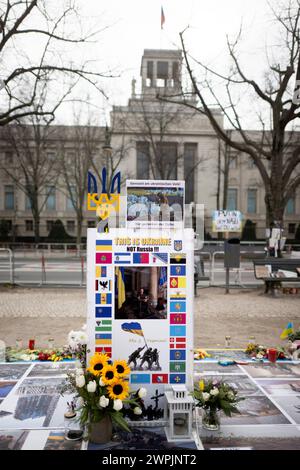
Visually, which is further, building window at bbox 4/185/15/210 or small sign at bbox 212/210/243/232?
building window at bbox 4/185/15/210

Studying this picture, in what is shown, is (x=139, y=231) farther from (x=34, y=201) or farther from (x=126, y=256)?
(x=34, y=201)

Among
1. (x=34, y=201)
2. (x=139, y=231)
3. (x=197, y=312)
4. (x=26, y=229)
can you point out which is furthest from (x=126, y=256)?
(x=26, y=229)

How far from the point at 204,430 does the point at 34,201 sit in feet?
108

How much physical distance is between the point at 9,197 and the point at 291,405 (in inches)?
1962

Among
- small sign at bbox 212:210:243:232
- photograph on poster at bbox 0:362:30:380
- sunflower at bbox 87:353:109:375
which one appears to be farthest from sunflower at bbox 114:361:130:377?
small sign at bbox 212:210:243:232

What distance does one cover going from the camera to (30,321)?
1027 centimetres

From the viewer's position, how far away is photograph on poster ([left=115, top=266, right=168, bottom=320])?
466 centimetres

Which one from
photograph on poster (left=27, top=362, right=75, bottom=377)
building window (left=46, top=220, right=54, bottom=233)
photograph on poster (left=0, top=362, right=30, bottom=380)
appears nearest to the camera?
photograph on poster (left=0, top=362, right=30, bottom=380)

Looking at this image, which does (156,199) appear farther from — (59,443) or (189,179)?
(189,179)

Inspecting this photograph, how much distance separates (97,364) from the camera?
172 inches

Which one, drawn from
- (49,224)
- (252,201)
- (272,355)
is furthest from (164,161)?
(272,355)

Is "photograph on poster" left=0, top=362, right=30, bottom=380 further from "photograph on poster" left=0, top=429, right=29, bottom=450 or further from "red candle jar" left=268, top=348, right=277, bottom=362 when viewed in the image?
"red candle jar" left=268, top=348, right=277, bottom=362

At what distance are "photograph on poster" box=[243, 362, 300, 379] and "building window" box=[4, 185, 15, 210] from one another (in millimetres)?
47777

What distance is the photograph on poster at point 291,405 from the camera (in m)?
4.95
